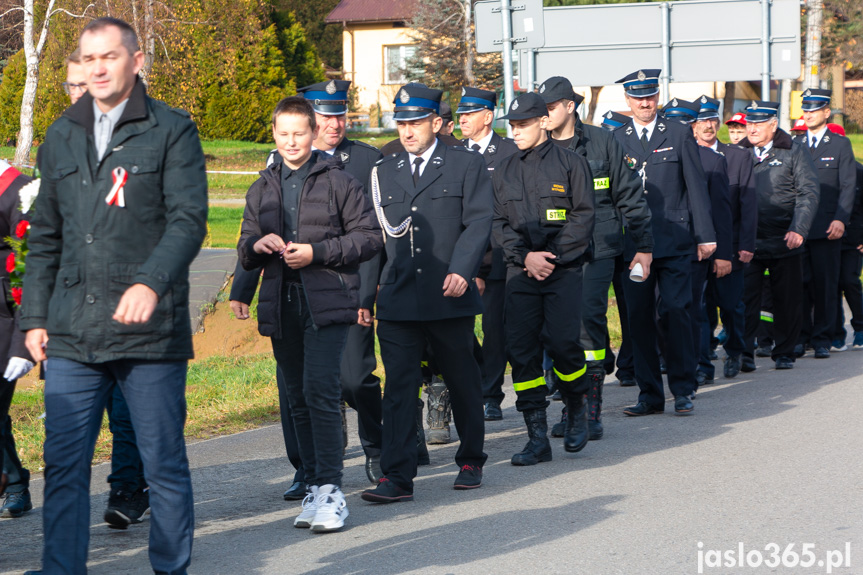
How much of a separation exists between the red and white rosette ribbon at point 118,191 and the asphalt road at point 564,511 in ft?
5.78

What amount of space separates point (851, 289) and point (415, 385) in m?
7.77

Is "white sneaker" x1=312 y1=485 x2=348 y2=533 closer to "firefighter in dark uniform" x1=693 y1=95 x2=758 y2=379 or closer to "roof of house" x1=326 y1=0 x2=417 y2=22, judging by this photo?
"firefighter in dark uniform" x1=693 y1=95 x2=758 y2=379

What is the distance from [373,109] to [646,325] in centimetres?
4635

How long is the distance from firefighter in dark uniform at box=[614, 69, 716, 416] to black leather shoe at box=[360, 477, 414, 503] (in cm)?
306

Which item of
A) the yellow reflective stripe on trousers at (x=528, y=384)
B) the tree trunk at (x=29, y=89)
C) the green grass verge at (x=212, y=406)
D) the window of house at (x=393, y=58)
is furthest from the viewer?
the window of house at (x=393, y=58)

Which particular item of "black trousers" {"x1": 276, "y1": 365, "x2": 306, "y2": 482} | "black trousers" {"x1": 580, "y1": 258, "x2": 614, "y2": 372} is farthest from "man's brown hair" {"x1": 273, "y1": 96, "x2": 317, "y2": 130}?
"black trousers" {"x1": 580, "y1": 258, "x2": 614, "y2": 372}

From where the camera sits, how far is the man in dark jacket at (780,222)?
11.4 metres

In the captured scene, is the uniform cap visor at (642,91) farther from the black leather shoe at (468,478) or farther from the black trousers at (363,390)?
the black leather shoe at (468,478)

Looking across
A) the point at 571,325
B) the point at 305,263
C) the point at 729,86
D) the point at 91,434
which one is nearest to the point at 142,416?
the point at 91,434

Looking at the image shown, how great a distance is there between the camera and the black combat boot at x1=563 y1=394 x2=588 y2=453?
7.52 metres

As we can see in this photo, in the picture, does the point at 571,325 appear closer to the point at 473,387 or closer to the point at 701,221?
the point at 473,387

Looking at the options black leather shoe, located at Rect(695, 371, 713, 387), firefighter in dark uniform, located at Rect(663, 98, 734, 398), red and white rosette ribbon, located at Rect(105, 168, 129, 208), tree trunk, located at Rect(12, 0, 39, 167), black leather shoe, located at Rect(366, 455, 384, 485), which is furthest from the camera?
tree trunk, located at Rect(12, 0, 39, 167)

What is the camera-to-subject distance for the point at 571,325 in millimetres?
7316

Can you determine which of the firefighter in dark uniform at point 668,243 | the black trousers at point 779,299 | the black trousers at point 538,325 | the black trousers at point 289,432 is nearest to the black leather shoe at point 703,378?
the black trousers at point 779,299
